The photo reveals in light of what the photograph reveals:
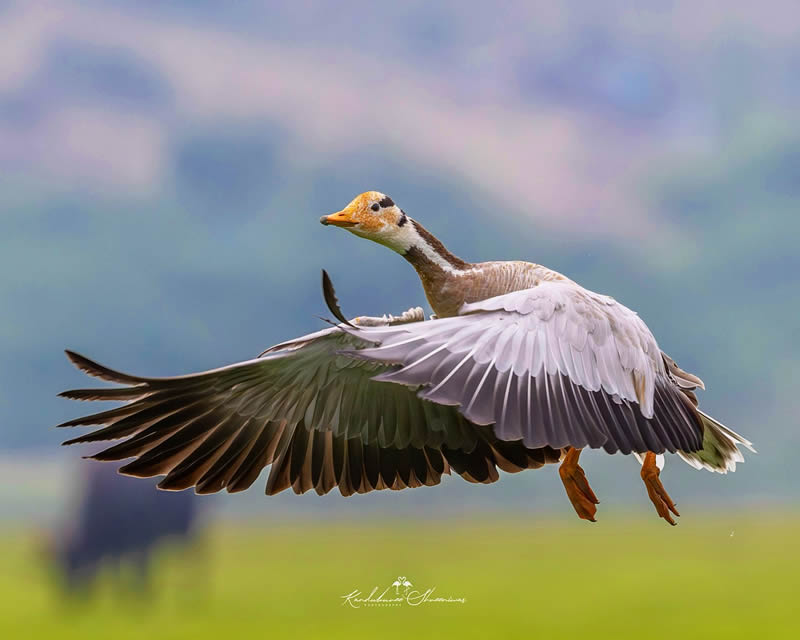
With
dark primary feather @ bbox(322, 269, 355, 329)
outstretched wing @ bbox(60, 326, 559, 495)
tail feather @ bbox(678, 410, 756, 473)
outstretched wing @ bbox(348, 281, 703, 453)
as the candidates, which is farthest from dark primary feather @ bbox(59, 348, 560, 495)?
dark primary feather @ bbox(322, 269, 355, 329)

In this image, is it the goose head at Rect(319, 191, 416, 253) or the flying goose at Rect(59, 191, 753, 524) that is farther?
the goose head at Rect(319, 191, 416, 253)

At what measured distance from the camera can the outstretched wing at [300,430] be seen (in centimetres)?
483

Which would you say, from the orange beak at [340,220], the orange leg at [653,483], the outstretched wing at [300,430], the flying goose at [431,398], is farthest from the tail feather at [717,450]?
the orange beak at [340,220]

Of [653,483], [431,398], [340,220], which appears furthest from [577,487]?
[340,220]

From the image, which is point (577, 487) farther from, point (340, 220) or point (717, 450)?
point (340, 220)

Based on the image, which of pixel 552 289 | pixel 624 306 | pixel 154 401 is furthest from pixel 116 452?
pixel 624 306

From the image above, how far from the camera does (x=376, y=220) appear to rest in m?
4.84

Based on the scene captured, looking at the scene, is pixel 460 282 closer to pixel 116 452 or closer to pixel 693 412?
pixel 693 412

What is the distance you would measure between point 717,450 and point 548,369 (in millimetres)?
2118

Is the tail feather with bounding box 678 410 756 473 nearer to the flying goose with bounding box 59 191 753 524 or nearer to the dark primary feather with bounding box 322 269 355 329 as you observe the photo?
the flying goose with bounding box 59 191 753 524

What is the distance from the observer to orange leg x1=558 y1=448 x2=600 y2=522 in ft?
15.4

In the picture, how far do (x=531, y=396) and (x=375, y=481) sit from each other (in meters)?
1.93

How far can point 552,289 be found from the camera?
4.36m

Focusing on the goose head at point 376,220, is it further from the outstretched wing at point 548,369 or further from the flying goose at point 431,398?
the outstretched wing at point 548,369
